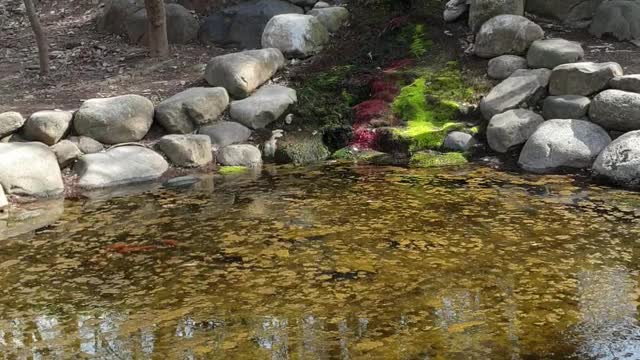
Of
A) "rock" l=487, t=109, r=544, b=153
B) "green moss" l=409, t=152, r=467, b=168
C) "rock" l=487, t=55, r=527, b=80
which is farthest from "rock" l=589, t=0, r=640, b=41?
"green moss" l=409, t=152, r=467, b=168

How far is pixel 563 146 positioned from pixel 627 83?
1143 millimetres

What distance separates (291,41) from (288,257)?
6135 millimetres

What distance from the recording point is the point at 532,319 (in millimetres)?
4512

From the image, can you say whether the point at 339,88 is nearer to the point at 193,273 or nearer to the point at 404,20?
the point at 404,20

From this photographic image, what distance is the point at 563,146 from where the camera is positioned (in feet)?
26.2

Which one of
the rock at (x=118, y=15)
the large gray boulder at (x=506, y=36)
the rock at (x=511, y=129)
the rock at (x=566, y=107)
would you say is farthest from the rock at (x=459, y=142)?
the rock at (x=118, y=15)

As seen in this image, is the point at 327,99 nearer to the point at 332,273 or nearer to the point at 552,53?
the point at 552,53

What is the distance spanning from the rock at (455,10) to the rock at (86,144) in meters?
5.61

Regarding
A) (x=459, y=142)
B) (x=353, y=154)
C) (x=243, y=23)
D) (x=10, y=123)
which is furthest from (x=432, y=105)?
(x=10, y=123)

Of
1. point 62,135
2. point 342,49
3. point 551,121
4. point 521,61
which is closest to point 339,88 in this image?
point 342,49

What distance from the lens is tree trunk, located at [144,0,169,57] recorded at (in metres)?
11.6

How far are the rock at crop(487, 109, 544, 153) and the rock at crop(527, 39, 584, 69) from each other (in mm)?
950

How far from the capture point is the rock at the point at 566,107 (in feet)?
27.6

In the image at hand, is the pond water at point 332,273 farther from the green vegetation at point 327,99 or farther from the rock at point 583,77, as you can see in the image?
the green vegetation at point 327,99
